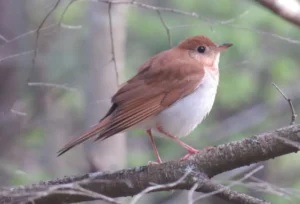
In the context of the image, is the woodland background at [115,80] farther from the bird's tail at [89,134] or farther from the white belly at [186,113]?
the bird's tail at [89,134]

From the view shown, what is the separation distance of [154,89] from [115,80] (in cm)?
270

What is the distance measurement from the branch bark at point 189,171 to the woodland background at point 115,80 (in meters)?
3.27

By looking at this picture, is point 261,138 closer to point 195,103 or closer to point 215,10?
point 195,103

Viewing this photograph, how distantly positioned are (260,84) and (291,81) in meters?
0.53

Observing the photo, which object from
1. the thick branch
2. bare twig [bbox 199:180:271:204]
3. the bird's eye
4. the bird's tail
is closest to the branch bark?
bare twig [bbox 199:180:271:204]

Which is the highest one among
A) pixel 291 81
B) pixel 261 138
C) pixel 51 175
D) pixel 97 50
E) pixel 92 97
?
pixel 261 138

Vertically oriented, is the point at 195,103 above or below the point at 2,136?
above

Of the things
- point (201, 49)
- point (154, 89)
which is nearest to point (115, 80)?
point (201, 49)

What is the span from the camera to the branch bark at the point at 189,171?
3.84 meters

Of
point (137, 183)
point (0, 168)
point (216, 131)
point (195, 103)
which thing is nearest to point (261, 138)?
point (137, 183)

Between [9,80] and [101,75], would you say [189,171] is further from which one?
[9,80]

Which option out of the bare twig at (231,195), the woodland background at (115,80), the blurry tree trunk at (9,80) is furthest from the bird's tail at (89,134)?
the blurry tree trunk at (9,80)

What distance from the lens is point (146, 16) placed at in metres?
11.0

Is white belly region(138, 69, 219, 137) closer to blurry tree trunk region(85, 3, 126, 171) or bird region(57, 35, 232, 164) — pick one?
bird region(57, 35, 232, 164)
